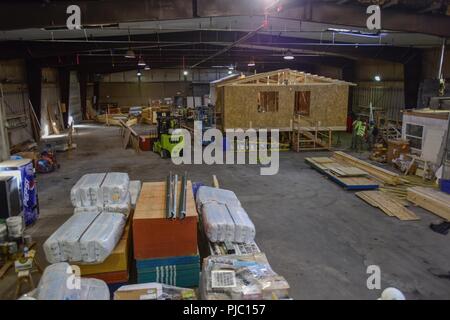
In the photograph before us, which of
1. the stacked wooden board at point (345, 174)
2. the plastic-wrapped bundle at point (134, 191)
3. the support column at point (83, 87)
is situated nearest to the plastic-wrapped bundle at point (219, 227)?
the plastic-wrapped bundle at point (134, 191)

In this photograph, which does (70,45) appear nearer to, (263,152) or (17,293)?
(263,152)

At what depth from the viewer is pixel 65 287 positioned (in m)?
3.96

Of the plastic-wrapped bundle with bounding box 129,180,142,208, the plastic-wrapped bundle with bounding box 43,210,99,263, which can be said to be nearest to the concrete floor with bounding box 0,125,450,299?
the plastic-wrapped bundle with bounding box 43,210,99,263

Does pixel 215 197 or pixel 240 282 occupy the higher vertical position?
pixel 215 197

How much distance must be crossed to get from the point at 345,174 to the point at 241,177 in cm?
368

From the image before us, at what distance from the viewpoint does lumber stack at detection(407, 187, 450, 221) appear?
886 cm

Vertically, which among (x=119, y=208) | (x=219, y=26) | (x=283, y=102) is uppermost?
(x=219, y=26)

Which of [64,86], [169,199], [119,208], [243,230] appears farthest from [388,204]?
[64,86]

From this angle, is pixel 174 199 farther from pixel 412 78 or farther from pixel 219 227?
pixel 412 78

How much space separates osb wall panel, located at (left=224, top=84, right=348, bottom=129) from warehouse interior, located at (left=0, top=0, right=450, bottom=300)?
0.07 m

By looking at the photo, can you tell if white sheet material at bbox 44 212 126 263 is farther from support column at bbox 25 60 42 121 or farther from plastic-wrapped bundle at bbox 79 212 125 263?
support column at bbox 25 60 42 121

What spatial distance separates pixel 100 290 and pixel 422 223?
25.4 ft

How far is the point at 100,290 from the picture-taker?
4.27 m

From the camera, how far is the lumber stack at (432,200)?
8.86 meters
